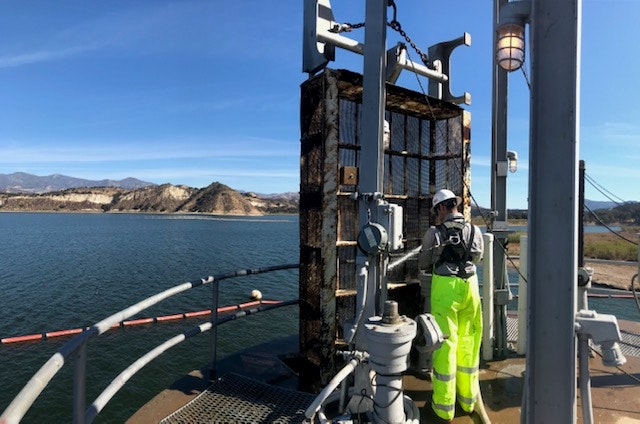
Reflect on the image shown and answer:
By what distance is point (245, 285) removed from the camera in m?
18.5

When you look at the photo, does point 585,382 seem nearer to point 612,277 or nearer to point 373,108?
point 373,108

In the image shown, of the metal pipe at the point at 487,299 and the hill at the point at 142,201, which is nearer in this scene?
the metal pipe at the point at 487,299

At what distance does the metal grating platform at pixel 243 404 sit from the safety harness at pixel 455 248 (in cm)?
199

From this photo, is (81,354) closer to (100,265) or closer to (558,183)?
(558,183)

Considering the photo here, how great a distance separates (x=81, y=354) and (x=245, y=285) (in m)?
16.8

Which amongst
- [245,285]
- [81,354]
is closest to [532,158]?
[81,354]

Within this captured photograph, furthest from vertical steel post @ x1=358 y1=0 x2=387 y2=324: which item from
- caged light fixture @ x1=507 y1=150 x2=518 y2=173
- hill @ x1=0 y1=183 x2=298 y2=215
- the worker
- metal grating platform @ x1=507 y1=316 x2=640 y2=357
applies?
hill @ x1=0 y1=183 x2=298 y2=215

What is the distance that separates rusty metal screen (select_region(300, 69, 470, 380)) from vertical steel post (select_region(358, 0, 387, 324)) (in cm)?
57

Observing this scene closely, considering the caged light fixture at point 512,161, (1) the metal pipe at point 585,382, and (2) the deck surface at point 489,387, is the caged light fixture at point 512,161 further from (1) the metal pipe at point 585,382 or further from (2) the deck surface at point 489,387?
(1) the metal pipe at point 585,382

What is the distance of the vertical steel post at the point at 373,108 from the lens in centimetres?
333

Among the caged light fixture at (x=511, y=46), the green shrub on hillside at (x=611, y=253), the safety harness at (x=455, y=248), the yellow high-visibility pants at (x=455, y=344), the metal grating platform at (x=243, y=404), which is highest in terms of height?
the caged light fixture at (x=511, y=46)

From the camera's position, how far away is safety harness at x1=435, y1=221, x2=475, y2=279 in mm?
3338

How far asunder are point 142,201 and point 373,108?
172 meters

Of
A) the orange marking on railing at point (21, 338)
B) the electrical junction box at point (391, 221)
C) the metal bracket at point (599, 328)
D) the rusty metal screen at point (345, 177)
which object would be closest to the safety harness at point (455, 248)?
the electrical junction box at point (391, 221)
